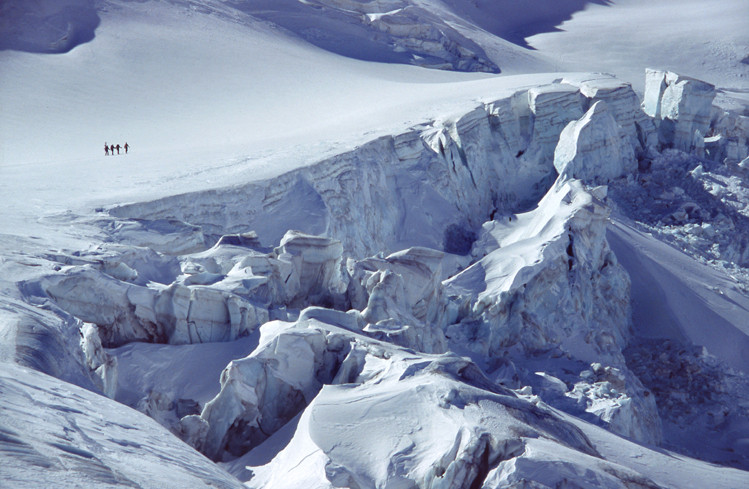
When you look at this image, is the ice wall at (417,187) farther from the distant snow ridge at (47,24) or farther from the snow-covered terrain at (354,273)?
the distant snow ridge at (47,24)

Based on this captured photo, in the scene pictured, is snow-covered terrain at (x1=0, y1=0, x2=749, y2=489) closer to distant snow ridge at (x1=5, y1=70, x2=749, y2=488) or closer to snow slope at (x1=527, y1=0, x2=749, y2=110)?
distant snow ridge at (x1=5, y1=70, x2=749, y2=488)

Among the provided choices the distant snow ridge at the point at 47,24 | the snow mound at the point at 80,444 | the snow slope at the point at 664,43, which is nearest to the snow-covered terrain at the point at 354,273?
the snow mound at the point at 80,444

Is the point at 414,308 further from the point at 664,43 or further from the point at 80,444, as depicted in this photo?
the point at 664,43

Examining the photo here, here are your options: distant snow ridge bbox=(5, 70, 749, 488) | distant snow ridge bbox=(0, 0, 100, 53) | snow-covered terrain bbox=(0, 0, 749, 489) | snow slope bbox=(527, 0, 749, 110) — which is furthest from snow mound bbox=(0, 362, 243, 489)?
snow slope bbox=(527, 0, 749, 110)

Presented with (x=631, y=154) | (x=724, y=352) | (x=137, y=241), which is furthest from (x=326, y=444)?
(x=631, y=154)

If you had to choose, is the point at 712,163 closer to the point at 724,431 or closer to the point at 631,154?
the point at 631,154
